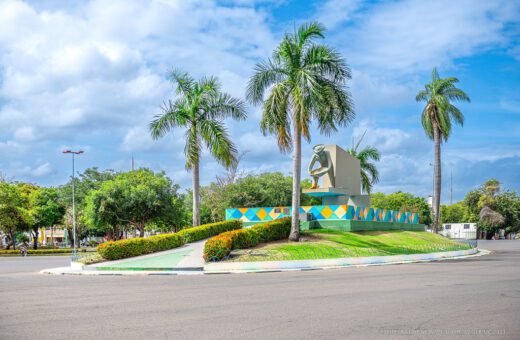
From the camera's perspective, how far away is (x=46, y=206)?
64.3m

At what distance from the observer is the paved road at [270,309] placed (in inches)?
289

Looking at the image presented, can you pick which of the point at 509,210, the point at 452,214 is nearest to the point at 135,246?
the point at 509,210

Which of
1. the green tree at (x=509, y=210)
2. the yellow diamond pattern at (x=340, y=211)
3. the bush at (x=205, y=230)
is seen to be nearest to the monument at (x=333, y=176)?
the yellow diamond pattern at (x=340, y=211)

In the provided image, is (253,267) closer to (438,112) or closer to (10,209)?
(438,112)

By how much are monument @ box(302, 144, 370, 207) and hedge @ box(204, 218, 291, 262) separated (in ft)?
20.3

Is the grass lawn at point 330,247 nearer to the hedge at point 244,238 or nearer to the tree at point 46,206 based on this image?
the hedge at point 244,238

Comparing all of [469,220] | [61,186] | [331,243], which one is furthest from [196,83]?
[469,220]

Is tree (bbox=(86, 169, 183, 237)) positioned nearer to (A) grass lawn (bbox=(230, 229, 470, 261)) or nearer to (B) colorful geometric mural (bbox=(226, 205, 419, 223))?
(B) colorful geometric mural (bbox=(226, 205, 419, 223))

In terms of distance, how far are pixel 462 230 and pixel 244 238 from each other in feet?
247

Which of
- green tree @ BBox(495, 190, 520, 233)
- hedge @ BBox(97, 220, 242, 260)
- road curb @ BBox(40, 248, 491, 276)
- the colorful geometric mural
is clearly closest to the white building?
green tree @ BBox(495, 190, 520, 233)

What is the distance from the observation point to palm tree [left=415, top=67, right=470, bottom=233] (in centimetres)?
4247

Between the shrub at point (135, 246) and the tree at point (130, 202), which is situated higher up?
the tree at point (130, 202)

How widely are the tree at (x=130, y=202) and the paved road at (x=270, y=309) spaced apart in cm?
2633

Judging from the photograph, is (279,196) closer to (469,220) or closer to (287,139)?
(287,139)
